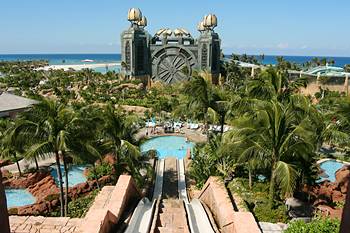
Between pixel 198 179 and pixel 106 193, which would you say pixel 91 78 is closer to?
pixel 198 179

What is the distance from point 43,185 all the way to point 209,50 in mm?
37255

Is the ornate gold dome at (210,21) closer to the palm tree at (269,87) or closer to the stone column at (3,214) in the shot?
the palm tree at (269,87)

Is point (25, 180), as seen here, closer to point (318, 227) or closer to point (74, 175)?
point (74, 175)

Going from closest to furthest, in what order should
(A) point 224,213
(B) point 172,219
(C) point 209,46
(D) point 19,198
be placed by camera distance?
(A) point 224,213 < (B) point 172,219 < (D) point 19,198 < (C) point 209,46

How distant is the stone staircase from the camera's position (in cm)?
783

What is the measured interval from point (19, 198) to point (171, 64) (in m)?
38.1

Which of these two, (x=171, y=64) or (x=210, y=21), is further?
(x=171, y=64)

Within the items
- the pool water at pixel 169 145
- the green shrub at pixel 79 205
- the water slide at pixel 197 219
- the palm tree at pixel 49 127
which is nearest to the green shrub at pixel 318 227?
the water slide at pixel 197 219

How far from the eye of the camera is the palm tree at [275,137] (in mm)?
8914

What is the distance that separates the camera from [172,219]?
895 centimetres

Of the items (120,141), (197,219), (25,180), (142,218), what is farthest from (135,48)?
(142,218)

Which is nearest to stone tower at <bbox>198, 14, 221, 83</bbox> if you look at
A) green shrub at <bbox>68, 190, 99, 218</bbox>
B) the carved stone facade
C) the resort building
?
the carved stone facade

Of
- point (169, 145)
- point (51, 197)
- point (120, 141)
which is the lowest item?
point (169, 145)

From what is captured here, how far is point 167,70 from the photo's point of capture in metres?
50.1
